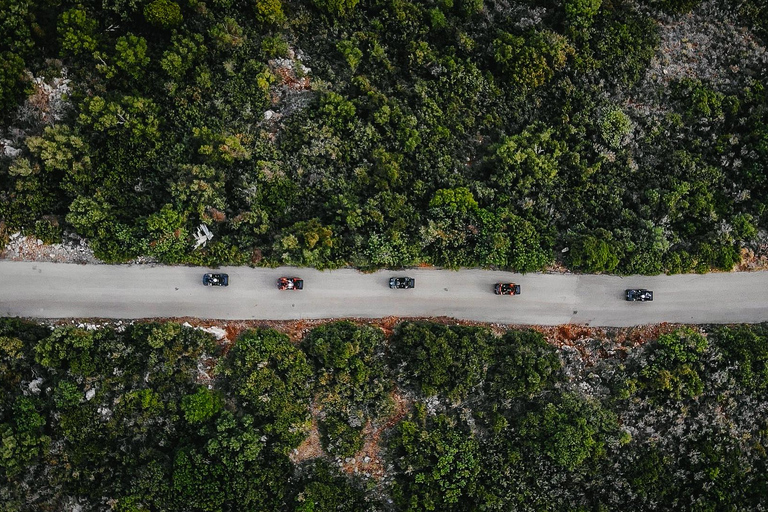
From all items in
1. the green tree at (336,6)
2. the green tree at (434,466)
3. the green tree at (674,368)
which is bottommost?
the green tree at (434,466)

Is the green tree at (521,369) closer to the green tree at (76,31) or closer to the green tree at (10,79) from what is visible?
the green tree at (76,31)

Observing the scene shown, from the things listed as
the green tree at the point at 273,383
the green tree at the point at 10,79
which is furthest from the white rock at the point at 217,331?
the green tree at the point at 10,79

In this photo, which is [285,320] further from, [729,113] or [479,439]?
[729,113]

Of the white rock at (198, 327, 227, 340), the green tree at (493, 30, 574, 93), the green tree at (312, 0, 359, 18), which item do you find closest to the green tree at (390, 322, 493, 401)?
the white rock at (198, 327, 227, 340)

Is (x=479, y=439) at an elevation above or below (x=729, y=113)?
below

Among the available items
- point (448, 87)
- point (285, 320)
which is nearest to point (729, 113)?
point (448, 87)
